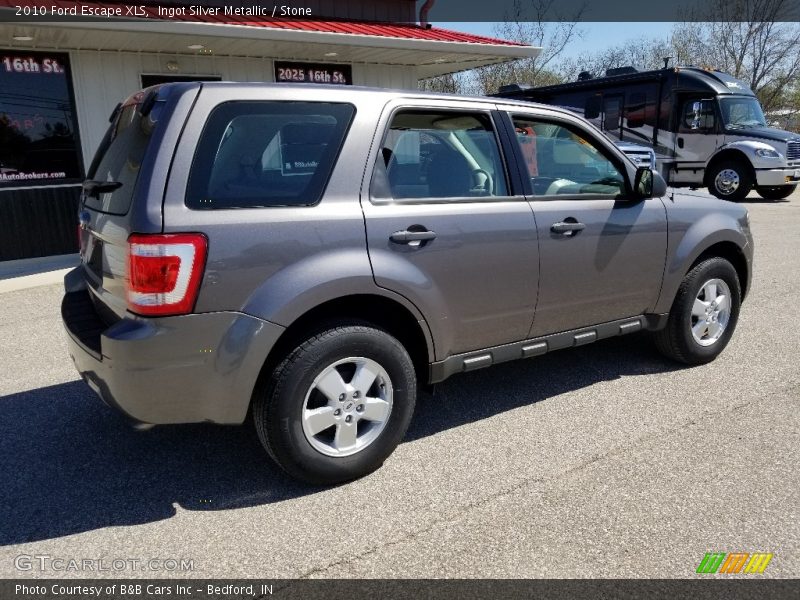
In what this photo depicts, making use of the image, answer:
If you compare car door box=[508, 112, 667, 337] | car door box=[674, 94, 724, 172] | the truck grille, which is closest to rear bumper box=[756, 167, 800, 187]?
the truck grille

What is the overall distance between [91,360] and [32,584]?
914 mm

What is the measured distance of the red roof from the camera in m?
7.68

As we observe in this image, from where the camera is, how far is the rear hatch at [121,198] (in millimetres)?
2641

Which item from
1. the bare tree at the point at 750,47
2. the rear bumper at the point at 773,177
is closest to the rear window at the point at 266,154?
the rear bumper at the point at 773,177

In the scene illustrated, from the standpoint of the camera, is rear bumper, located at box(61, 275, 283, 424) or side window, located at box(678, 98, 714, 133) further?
side window, located at box(678, 98, 714, 133)

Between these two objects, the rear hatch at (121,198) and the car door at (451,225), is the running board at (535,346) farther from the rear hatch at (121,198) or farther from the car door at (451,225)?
the rear hatch at (121,198)

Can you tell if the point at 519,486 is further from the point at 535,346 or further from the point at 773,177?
the point at 773,177

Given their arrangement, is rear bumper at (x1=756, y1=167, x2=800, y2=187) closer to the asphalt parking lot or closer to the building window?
the asphalt parking lot

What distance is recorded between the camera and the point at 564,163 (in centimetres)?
394

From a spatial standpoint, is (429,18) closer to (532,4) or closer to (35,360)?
A: (35,360)

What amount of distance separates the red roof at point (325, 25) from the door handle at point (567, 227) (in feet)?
19.5

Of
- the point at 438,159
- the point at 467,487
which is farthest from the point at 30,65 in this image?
the point at 467,487

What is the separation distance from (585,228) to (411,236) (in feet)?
3.96

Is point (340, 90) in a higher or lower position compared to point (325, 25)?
lower
